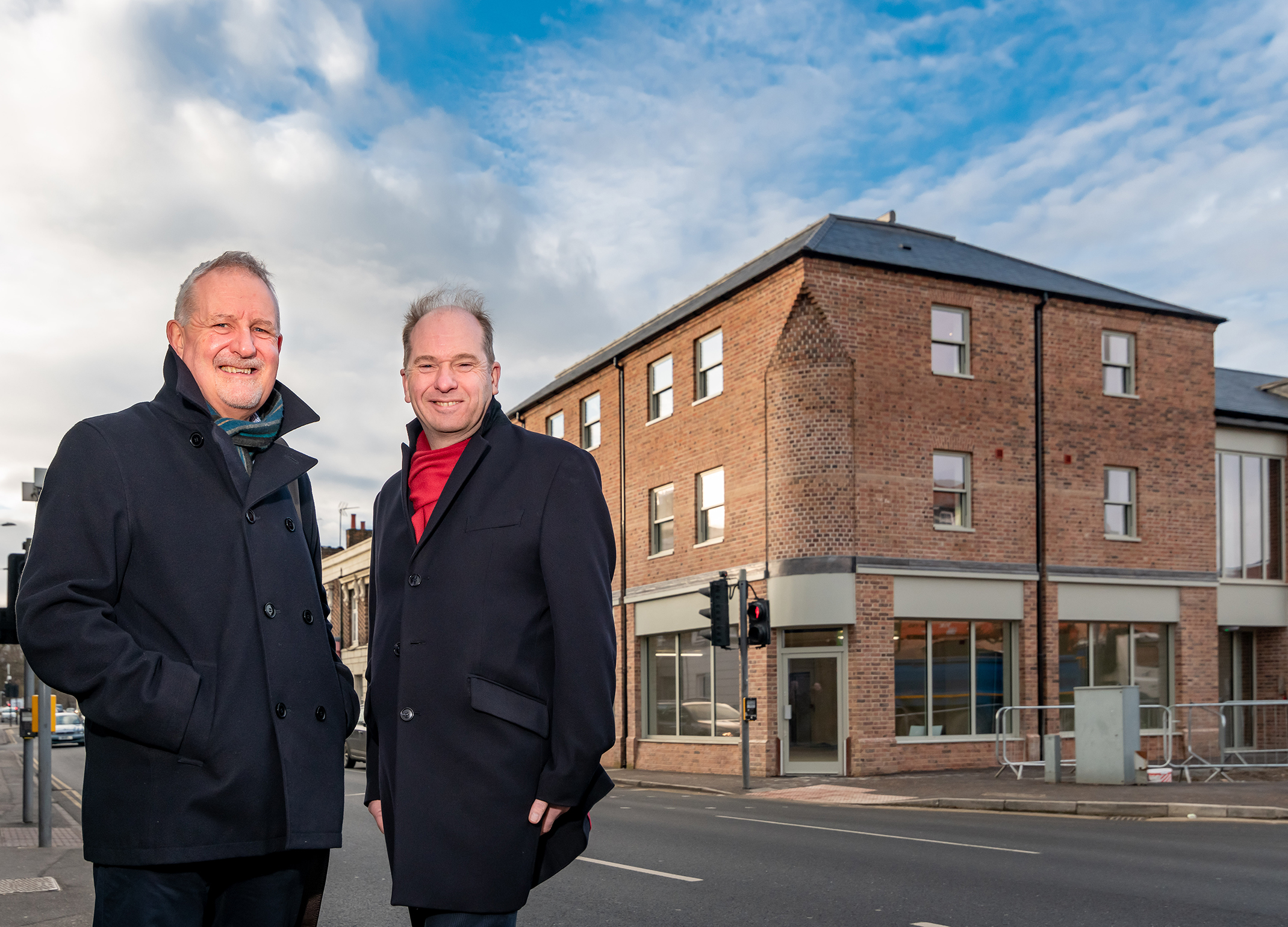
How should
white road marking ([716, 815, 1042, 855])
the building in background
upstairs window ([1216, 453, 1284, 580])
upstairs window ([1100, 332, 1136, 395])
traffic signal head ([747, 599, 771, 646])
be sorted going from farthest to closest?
upstairs window ([1216, 453, 1284, 580])
the building in background
upstairs window ([1100, 332, 1136, 395])
traffic signal head ([747, 599, 771, 646])
white road marking ([716, 815, 1042, 855])

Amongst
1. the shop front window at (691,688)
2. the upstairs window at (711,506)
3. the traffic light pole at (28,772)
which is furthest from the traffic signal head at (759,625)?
the traffic light pole at (28,772)

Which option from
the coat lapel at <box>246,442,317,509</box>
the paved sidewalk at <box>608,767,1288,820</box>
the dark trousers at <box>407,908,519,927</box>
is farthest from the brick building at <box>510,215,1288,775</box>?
the coat lapel at <box>246,442,317,509</box>

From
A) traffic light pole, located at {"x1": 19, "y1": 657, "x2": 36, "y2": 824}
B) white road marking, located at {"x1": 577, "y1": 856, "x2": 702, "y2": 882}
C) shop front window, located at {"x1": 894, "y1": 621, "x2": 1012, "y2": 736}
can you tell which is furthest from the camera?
shop front window, located at {"x1": 894, "y1": 621, "x2": 1012, "y2": 736}

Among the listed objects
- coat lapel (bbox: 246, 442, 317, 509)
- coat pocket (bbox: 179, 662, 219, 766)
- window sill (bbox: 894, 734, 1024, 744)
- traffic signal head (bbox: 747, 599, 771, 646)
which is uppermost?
coat lapel (bbox: 246, 442, 317, 509)

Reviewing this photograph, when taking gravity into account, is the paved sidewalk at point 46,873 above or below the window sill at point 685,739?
above

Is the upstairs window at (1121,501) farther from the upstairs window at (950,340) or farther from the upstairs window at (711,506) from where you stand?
the upstairs window at (711,506)

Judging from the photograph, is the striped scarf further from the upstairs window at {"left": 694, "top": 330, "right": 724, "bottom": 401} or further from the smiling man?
the upstairs window at {"left": 694, "top": 330, "right": 724, "bottom": 401}

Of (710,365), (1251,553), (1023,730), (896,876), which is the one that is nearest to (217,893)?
(896,876)

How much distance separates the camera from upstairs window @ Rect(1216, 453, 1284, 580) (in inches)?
1044

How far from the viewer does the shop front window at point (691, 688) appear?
2448 cm

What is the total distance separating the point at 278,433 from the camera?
2943 mm

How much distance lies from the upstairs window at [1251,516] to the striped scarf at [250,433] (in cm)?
2699

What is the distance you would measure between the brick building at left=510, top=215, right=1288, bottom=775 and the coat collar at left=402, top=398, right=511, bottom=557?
762 inches

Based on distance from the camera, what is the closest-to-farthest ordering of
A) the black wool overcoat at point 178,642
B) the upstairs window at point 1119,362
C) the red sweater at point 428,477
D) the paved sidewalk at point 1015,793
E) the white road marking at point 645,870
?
the black wool overcoat at point 178,642
the red sweater at point 428,477
the white road marking at point 645,870
the paved sidewalk at point 1015,793
the upstairs window at point 1119,362
